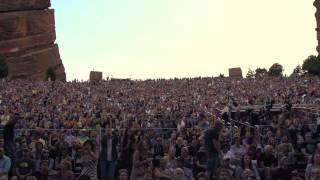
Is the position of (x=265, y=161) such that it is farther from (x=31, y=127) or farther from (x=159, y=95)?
(x=159, y=95)

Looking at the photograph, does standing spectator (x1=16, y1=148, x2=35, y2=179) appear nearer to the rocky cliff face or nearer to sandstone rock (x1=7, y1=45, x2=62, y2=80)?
sandstone rock (x1=7, y1=45, x2=62, y2=80)

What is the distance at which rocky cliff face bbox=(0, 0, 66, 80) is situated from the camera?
7631cm

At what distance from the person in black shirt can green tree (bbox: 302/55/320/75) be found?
52.8 metres

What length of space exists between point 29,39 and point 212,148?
67.3 metres

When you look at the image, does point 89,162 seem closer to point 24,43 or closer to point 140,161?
point 140,161

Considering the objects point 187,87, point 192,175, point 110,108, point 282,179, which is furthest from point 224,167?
point 187,87

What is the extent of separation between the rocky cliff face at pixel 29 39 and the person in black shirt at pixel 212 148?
61.0 metres

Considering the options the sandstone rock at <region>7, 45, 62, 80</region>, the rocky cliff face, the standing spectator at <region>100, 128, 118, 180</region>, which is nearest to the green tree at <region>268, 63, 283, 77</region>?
the rocky cliff face

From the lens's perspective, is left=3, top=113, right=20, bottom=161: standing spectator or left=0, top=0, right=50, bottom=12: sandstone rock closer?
left=3, top=113, right=20, bottom=161: standing spectator

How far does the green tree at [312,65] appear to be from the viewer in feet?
222

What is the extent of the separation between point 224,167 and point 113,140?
3968 mm

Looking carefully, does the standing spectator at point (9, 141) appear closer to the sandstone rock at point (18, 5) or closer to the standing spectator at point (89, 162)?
the standing spectator at point (89, 162)

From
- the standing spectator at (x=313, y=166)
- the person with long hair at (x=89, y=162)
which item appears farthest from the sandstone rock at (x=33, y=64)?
the standing spectator at (x=313, y=166)

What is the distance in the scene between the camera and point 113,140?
17906mm
